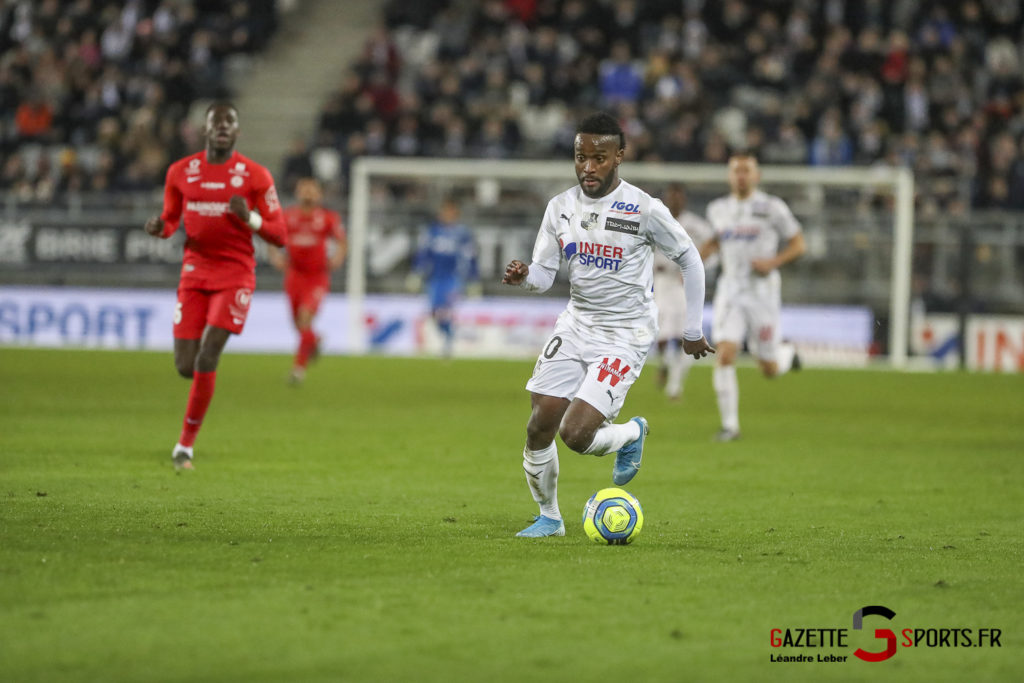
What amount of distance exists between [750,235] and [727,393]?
1.53 m

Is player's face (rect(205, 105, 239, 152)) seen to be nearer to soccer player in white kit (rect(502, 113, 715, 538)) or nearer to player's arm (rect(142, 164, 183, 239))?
player's arm (rect(142, 164, 183, 239))

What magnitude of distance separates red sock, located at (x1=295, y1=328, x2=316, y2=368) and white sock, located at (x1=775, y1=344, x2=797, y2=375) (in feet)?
22.4

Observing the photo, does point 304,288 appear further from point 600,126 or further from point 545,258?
point 600,126

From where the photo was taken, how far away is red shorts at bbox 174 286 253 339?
33.6 ft

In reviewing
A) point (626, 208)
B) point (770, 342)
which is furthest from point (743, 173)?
point (626, 208)

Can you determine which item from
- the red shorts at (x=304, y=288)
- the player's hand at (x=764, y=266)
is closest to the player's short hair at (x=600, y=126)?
the player's hand at (x=764, y=266)

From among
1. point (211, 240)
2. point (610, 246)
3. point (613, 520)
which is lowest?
point (613, 520)

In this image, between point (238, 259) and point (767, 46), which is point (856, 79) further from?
point (238, 259)

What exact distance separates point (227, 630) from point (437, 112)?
24.5 meters

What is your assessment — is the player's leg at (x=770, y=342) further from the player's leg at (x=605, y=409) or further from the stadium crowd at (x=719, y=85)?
the stadium crowd at (x=719, y=85)

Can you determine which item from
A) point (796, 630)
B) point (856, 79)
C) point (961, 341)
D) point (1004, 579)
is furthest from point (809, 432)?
point (856, 79)

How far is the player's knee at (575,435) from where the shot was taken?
7.32 meters

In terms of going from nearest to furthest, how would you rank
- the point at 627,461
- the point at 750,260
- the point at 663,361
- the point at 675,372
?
the point at 627,461
the point at 750,260
the point at 675,372
the point at 663,361

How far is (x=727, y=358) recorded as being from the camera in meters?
Result: 13.0
